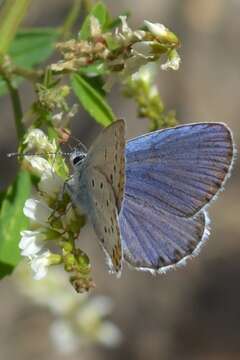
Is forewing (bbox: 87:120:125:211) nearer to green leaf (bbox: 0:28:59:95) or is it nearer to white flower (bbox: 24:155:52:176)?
white flower (bbox: 24:155:52:176)

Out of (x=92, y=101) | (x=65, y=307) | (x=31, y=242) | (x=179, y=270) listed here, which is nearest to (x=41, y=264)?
(x=31, y=242)

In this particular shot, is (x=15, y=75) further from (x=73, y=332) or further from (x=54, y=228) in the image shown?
(x=73, y=332)

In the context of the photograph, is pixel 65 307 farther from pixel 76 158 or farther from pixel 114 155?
pixel 114 155

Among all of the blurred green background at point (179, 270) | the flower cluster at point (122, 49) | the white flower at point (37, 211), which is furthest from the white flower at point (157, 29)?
the blurred green background at point (179, 270)

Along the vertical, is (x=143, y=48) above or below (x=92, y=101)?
above

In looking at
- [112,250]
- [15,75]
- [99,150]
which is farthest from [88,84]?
[112,250]
